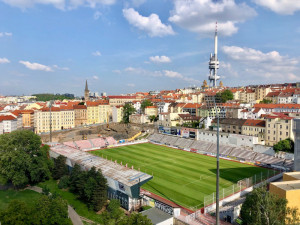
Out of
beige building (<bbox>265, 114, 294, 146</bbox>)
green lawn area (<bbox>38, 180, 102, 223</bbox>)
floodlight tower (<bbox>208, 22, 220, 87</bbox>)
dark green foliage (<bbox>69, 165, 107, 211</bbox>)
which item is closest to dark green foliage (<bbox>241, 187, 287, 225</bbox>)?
green lawn area (<bbox>38, 180, 102, 223</bbox>)

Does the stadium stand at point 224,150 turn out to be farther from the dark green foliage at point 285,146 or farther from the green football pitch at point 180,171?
the green football pitch at point 180,171

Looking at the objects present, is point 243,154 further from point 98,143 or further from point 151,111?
point 151,111

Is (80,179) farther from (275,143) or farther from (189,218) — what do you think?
(275,143)

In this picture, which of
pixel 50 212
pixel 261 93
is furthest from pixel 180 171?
pixel 261 93

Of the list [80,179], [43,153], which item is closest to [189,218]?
[80,179]

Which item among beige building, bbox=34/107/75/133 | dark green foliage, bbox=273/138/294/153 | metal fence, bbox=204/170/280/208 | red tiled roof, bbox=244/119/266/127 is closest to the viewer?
metal fence, bbox=204/170/280/208

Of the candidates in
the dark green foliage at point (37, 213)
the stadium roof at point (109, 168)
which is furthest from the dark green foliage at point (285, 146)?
the dark green foliage at point (37, 213)

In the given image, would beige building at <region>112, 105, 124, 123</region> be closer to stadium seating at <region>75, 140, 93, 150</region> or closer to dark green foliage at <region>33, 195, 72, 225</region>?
stadium seating at <region>75, 140, 93, 150</region>
